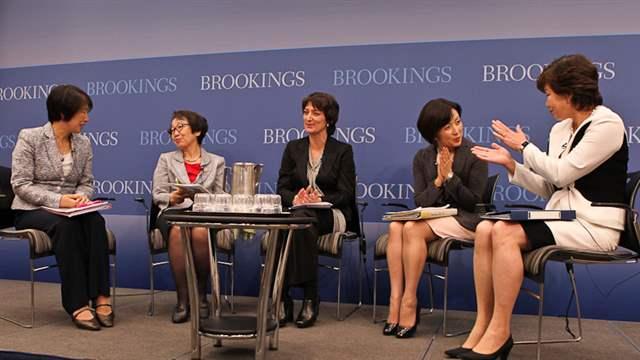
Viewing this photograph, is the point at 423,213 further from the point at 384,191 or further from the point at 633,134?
the point at 633,134

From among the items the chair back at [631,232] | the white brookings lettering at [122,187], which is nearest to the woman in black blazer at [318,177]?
the white brookings lettering at [122,187]

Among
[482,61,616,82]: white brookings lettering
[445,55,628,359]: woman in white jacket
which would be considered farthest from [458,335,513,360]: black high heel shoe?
[482,61,616,82]: white brookings lettering

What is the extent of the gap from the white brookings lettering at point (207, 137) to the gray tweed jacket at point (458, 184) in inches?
61.4

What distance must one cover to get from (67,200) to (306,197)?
1.34 m

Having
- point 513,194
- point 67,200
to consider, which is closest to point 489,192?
point 513,194

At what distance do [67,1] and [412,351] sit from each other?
13.2ft

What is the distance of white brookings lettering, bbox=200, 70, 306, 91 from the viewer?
4.63 m

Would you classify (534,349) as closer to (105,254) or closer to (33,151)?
(105,254)

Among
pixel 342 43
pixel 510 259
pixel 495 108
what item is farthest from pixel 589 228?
pixel 342 43

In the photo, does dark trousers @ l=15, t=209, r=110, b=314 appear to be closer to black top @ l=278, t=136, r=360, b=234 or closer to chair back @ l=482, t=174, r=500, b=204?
black top @ l=278, t=136, r=360, b=234

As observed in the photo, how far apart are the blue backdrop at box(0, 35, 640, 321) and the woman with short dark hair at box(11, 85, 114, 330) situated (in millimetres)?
1107

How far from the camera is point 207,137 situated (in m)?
4.80

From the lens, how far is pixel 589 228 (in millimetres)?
2725

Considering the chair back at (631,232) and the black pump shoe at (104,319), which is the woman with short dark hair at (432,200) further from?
the black pump shoe at (104,319)
